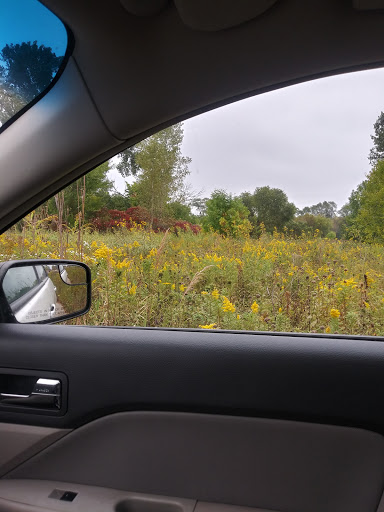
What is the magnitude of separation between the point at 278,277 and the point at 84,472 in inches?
67.4

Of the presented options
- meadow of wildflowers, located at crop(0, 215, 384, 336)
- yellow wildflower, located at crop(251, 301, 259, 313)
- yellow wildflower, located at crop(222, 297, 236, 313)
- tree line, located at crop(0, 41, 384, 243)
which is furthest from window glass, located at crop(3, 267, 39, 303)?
yellow wildflower, located at crop(251, 301, 259, 313)

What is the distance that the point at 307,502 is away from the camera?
65.1 inches

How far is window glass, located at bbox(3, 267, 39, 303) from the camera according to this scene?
2008mm

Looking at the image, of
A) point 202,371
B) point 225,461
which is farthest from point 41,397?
point 225,461

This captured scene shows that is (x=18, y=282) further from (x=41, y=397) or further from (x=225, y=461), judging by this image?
(x=225, y=461)

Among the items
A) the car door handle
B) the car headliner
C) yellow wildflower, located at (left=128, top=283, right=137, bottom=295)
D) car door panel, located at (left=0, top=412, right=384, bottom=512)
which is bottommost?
car door panel, located at (left=0, top=412, right=384, bottom=512)

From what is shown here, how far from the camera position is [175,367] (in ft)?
6.30

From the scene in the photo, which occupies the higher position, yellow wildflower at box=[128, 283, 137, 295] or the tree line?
the tree line

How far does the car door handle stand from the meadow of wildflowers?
0.67 m

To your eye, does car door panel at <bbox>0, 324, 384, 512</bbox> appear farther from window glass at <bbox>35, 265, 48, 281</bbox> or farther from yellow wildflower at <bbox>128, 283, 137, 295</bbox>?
yellow wildflower at <bbox>128, 283, 137, 295</bbox>

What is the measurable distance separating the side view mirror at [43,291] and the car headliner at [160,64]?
33 centimetres

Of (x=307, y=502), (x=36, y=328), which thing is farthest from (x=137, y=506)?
(x=36, y=328)

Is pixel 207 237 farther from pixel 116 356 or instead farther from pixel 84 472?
pixel 84 472

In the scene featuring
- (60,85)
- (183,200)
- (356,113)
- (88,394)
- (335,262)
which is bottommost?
(88,394)
